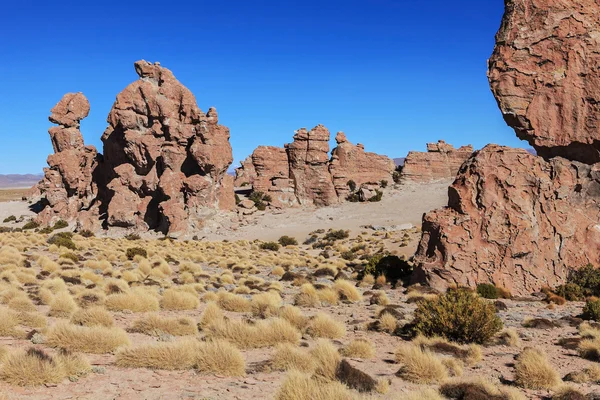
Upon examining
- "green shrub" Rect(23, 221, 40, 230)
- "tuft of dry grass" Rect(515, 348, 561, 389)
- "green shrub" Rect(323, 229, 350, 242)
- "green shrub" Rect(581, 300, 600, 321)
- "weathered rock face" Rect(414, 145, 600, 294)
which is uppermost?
"weathered rock face" Rect(414, 145, 600, 294)

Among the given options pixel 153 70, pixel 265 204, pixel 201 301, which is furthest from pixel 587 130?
pixel 153 70

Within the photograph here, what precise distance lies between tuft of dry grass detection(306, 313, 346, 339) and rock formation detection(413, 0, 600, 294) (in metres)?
8.26

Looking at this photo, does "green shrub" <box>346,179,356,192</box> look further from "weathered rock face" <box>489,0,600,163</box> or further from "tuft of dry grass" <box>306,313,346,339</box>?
"tuft of dry grass" <box>306,313,346,339</box>

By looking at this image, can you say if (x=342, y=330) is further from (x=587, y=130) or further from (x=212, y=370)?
(x=587, y=130)

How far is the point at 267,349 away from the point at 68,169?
5524 centimetres

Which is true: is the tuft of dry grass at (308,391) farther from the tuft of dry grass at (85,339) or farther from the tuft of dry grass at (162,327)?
the tuft of dry grass at (162,327)

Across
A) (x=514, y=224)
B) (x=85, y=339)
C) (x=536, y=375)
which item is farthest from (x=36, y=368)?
(x=514, y=224)

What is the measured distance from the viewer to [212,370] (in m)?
7.72

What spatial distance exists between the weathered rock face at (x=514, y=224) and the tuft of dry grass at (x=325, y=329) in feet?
27.1

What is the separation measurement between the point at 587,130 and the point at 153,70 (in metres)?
48.1

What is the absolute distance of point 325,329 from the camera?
10.8 metres

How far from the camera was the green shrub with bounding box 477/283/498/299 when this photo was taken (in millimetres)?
16734

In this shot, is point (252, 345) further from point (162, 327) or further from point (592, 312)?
point (592, 312)

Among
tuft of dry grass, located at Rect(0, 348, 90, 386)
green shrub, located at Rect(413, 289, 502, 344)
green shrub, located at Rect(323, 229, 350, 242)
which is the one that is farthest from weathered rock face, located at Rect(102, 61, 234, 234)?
tuft of dry grass, located at Rect(0, 348, 90, 386)
